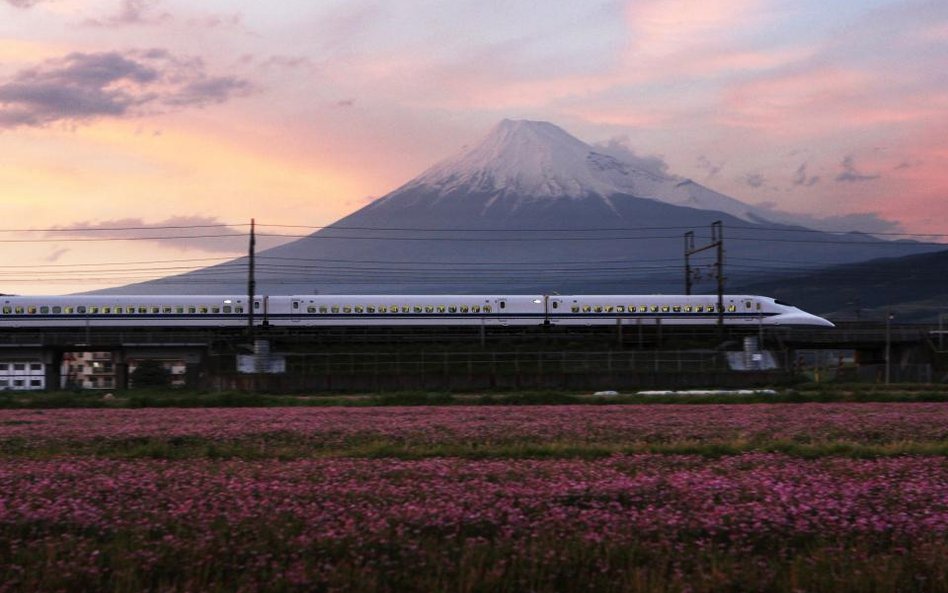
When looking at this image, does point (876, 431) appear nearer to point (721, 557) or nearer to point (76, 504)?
point (721, 557)

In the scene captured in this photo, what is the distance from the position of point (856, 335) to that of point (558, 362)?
119 ft

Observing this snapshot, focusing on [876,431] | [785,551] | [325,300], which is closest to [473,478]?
[785,551]

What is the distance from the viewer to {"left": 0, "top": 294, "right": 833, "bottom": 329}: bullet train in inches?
3460

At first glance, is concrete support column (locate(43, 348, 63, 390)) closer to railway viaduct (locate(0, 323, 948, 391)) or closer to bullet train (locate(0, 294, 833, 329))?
railway viaduct (locate(0, 323, 948, 391))

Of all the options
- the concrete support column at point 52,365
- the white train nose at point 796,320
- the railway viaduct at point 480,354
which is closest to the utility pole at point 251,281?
the railway viaduct at point 480,354

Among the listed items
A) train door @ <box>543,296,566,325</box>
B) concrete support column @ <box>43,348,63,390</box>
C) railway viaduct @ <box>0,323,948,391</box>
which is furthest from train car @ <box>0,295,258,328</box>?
train door @ <box>543,296,566,325</box>

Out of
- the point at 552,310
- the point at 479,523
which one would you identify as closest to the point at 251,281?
the point at 552,310

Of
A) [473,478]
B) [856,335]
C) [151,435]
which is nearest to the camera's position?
[473,478]

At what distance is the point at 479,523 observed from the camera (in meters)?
9.15

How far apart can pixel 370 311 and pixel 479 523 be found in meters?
80.6

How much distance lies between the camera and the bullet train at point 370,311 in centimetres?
8788

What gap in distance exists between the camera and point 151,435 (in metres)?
19.8

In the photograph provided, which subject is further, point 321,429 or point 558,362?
point 558,362

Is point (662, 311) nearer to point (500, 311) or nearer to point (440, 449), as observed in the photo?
point (500, 311)
